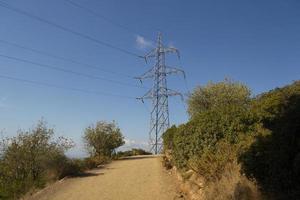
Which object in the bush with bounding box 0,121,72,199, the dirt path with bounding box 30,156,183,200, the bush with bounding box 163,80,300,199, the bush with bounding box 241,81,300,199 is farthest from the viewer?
the bush with bounding box 0,121,72,199

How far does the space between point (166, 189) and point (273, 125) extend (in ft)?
25.0

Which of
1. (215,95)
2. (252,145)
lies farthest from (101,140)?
(252,145)

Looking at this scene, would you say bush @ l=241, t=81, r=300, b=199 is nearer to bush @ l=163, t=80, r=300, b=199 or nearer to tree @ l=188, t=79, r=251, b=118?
bush @ l=163, t=80, r=300, b=199

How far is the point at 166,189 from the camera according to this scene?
16.4 m

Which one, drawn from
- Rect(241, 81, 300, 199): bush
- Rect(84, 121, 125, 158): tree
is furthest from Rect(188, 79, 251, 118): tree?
Rect(241, 81, 300, 199): bush

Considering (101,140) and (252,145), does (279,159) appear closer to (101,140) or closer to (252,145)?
(252,145)

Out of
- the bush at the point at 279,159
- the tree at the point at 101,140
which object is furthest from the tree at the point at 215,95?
the bush at the point at 279,159

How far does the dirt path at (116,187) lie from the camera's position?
15570 mm

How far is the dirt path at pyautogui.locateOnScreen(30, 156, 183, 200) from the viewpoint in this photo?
1557 centimetres

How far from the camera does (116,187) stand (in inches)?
696

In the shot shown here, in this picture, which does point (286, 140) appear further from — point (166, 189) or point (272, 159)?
point (166, 189)

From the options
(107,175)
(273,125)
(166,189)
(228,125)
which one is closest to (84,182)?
(107,175)

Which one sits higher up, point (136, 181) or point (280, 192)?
point (136, 181)

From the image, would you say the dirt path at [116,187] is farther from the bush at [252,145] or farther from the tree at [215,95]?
the tree at [215,95]
